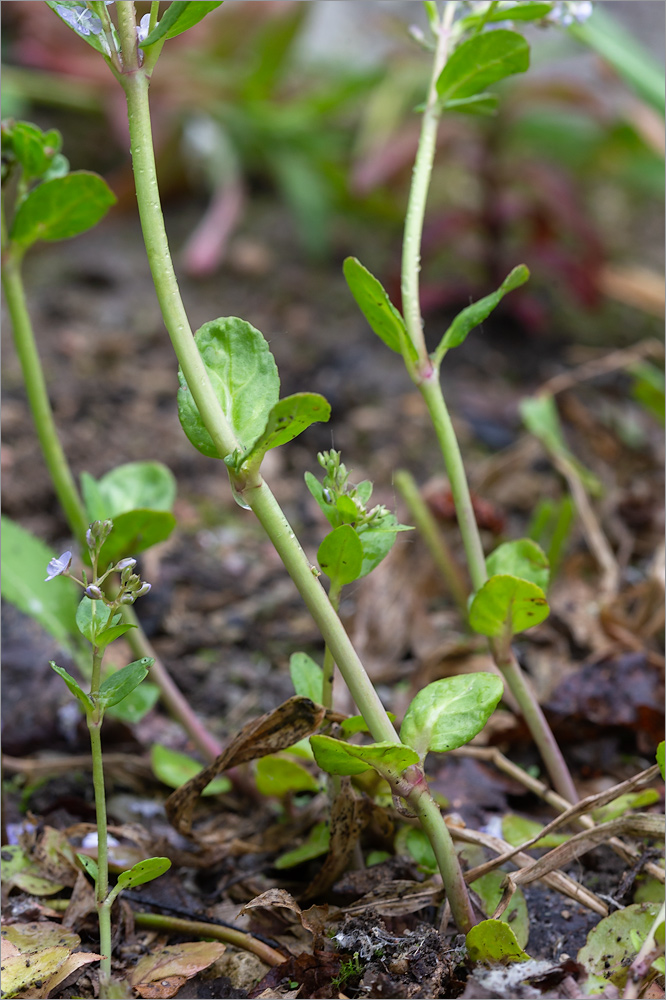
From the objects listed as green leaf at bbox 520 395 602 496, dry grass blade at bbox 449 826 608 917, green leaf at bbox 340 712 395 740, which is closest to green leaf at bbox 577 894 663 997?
dry grass blade at bbox 449 826 608 917

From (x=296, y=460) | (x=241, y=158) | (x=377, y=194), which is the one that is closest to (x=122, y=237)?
(x=241, y=158)

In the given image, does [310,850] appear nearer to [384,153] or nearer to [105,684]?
[105,684]

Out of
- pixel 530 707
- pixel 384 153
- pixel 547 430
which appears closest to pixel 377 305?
pixel 530 707

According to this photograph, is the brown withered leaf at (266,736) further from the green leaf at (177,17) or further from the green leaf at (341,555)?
the green leaf at (177,17)

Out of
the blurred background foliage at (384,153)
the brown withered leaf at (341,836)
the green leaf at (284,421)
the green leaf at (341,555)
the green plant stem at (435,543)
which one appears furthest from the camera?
the blurred background foliage at (384,153)

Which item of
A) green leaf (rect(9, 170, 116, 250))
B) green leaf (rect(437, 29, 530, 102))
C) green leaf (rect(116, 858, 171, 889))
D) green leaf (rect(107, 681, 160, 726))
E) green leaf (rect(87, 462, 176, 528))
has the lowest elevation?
green leaf (rect(107, 681, 160, 726))

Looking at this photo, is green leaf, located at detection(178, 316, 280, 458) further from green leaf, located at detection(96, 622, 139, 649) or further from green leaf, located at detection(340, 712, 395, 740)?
green leaf, located at detection(340, 712, 395, 740)

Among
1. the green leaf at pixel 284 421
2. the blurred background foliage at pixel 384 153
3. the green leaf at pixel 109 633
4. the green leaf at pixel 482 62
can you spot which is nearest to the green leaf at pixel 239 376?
the green leaf at pixel 284 421
